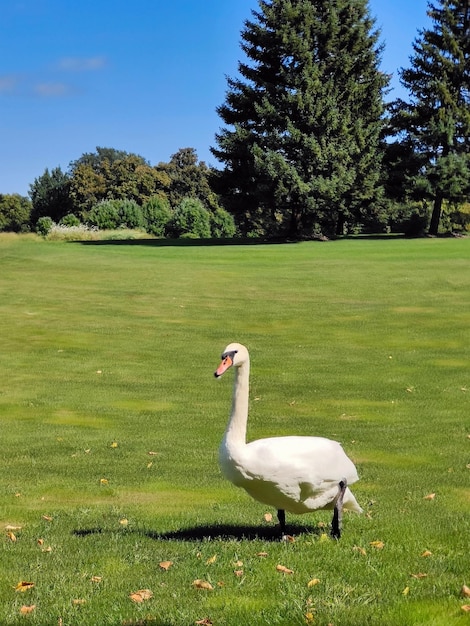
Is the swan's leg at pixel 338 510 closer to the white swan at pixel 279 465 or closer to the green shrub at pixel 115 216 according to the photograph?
the white swan at pixel 279 465

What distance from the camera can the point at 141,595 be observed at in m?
5.81

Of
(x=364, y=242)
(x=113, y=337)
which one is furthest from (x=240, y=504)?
(x=364, y=242)

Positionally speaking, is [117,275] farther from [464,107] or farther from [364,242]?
[464,107]

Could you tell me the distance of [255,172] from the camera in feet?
199

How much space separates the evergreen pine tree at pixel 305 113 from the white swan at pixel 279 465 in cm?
5220

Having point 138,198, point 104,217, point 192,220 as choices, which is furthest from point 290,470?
point 138,198

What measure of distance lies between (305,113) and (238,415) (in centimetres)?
5738

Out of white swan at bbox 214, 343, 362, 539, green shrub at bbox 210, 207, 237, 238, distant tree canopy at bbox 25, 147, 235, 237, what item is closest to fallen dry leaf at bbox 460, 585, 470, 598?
white swan at bbox 214, 343, 362, 539

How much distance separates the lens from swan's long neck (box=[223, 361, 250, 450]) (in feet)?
21.8

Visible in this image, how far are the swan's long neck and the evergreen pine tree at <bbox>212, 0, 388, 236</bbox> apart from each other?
5210 centimetres

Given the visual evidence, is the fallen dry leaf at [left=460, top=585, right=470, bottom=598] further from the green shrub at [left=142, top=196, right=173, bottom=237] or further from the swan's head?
the green shrub at [left=142, top=196, right=173, bottom=237]

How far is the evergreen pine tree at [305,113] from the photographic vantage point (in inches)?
2352

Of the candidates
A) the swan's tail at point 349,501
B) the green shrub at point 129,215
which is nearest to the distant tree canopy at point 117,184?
the green shrub at point 129,215

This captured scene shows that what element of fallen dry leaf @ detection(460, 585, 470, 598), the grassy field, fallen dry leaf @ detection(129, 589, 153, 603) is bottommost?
the grassy field
